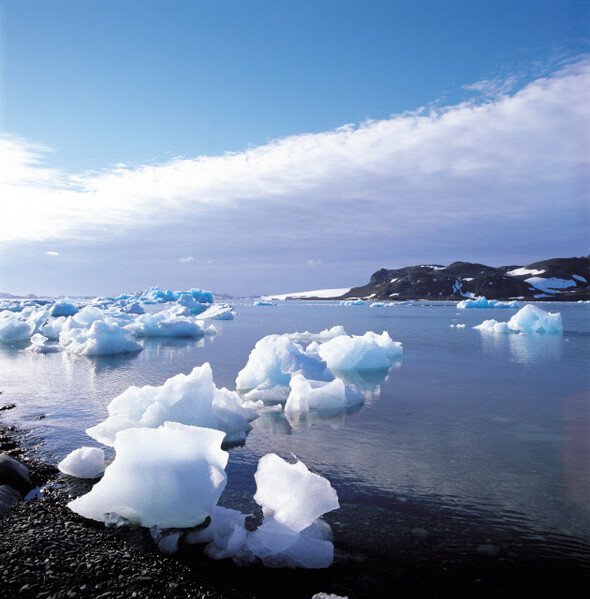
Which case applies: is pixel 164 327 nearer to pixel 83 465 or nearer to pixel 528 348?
pixel 528 348

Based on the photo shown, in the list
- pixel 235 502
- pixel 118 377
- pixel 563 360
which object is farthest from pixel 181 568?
pixel 563 360

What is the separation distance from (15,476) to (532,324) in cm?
2294

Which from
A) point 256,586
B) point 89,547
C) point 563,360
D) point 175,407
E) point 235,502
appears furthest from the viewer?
point 563,360

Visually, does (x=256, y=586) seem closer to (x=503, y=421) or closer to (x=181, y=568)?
(x=181, y=568)

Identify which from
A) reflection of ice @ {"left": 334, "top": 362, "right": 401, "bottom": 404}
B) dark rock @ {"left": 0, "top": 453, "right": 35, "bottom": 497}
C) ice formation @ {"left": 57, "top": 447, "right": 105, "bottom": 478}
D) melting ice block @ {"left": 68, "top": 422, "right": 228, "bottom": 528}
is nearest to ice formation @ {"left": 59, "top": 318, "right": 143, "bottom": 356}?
reflection of ice @ {"left": 334, "top": 362, "right": 401, "bottom": 404}

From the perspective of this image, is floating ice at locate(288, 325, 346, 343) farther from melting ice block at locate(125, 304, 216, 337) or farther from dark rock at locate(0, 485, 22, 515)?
dark rock at locate(0, 485, 22, 515)

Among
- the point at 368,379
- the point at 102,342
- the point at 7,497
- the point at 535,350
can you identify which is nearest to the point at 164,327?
the point at 102,342

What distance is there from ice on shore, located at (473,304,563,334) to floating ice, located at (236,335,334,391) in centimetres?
1645

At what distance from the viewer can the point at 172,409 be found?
499 centimetres

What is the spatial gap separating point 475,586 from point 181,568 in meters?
1.73

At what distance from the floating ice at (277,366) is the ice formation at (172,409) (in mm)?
2347

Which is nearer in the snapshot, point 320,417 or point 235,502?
point 235,502

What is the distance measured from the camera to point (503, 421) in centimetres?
610

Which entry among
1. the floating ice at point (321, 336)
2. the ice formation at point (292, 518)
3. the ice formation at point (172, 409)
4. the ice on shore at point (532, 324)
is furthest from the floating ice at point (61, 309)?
the ice formation at point (292, 518)
